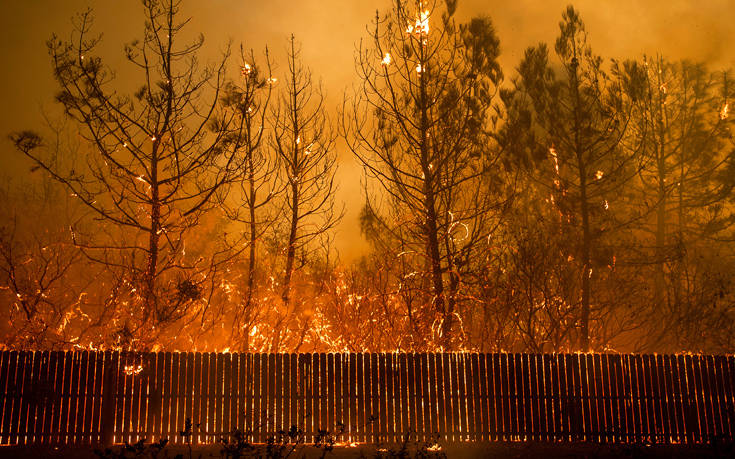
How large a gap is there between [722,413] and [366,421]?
5754mm

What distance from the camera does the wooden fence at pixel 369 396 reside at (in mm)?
8617

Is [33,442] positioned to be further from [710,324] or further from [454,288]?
[710,324]

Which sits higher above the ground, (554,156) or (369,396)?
(554,156)

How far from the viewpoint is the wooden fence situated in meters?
8.62

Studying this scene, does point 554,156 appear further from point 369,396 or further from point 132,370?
point 132,370

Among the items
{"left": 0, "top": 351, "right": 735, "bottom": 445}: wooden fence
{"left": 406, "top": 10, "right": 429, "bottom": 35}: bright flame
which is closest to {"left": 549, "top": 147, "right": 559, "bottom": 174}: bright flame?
{"left": 406, "top": 10, "right": 429, "bottom": 35}: bright flame

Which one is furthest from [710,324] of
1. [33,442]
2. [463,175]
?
[33,442]

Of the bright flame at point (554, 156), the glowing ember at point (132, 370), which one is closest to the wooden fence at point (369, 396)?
the glowing ember at point (132, 370)

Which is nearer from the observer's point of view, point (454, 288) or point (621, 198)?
point (454, 288)

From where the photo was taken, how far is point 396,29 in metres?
11.9

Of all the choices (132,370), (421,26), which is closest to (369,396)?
(132,370)

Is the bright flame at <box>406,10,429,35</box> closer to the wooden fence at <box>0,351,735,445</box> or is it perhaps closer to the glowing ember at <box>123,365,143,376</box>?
the wooden fence at <box>0,351,735,445</box>

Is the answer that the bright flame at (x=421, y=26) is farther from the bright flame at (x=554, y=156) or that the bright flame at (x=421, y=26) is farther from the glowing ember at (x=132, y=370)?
the glowing ember at (x=132, y=370)

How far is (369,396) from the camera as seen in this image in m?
8.98
